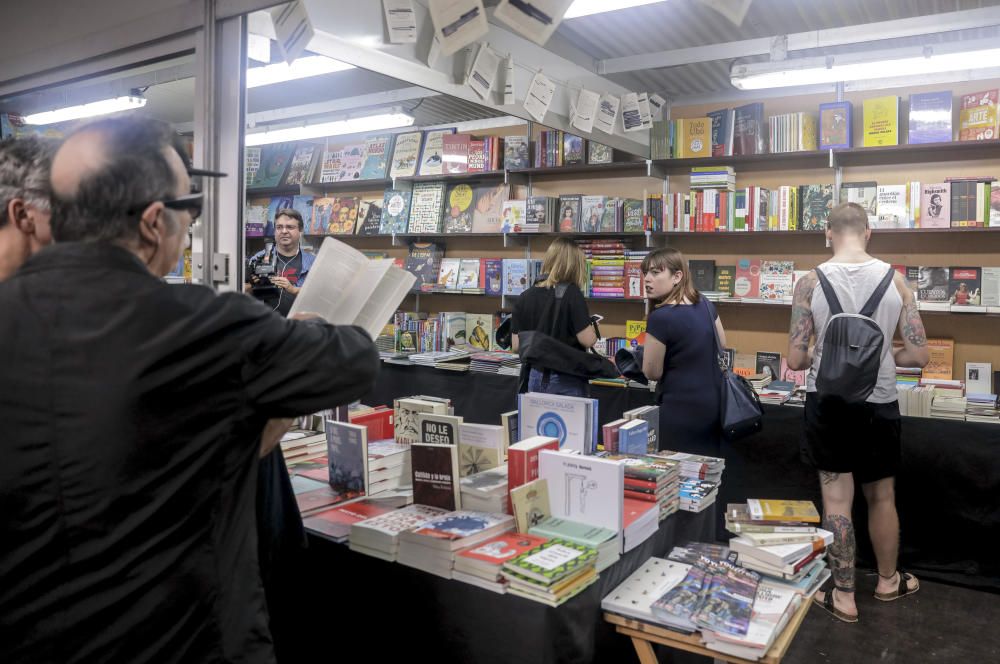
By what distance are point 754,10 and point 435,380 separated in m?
3.25

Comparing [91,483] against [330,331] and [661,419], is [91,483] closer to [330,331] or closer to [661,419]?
[330,331]

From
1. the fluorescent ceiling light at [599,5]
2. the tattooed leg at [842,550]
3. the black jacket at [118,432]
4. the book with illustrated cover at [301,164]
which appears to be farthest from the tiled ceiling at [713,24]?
the black jacket at [118,432]

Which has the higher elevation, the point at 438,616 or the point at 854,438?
the point at 854,438

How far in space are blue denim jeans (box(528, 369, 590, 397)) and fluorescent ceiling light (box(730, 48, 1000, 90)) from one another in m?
2.07

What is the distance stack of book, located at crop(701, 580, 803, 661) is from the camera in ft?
5.90

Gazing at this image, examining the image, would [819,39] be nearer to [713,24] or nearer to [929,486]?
[713,24]

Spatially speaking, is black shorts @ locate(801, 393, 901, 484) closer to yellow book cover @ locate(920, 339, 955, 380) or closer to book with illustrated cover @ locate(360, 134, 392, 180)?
yellow book cover @ locate(920, 339, 955, 380)

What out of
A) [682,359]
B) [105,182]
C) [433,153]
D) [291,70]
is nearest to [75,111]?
[291,70]

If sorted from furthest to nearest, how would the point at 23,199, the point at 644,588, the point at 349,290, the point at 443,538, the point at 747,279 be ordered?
the point at 747,279 < the point at 644,588 < the point at 443,538 < the point at 23,199 < the point at 349,290

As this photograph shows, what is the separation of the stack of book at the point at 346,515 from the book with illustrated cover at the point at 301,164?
18.2ft

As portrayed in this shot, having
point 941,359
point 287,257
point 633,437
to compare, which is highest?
point 287,257

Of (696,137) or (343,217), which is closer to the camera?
(696,137)

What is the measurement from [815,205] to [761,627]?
12.3 ft

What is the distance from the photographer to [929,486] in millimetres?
3836
